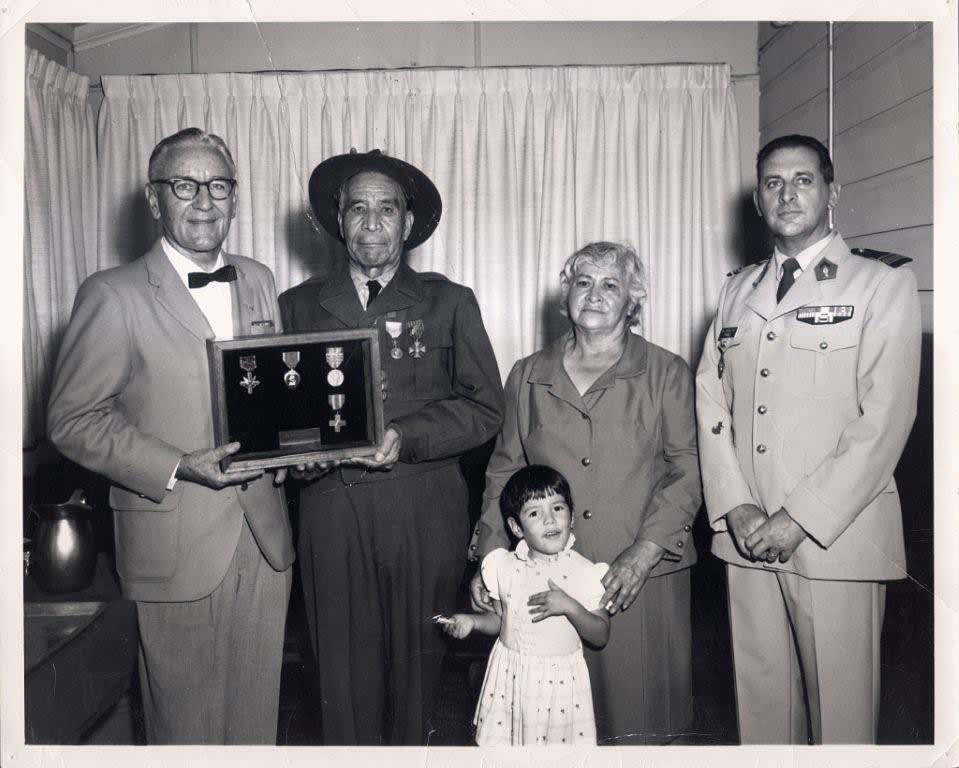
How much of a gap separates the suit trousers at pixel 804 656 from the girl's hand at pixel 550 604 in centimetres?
50

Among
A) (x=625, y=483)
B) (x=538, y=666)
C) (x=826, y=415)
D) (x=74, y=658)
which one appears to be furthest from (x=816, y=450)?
(x=74, y=658)

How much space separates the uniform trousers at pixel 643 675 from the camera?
214 cm

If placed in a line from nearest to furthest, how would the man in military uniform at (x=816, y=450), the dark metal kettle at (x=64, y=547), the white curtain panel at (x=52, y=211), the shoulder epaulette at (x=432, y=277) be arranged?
the man in military uniform at (x=816, y=450)
the shoulder epaulette at (x=432, y=277)
the dark metal kettle at (x=64, y=547)
the white curtain panel at (x=52, y=211)

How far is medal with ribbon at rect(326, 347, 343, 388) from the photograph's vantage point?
1.96 metres

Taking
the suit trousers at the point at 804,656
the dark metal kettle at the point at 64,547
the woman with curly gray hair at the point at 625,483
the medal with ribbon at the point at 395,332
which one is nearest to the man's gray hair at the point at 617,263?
the woman with curly gray hair at the point at 625,483

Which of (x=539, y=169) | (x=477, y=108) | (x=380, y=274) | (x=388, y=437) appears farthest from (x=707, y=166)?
(x=388, y=437)

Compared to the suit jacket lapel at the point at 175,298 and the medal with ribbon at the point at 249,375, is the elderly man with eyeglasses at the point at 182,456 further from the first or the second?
the medal with ribbon at the point at 249,375

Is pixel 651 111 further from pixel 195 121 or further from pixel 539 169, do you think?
pixel 195 121

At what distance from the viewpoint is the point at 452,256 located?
4477 mm

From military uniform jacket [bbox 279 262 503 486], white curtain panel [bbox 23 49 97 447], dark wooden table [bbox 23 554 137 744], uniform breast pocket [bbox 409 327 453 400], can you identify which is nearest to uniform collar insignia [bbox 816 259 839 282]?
military uniform jacket [bbox 279 262 503 486]

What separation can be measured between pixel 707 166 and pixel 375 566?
3.12 metres

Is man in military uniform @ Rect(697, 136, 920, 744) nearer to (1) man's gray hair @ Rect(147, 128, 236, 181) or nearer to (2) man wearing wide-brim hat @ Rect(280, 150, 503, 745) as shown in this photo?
(2) man wearing wide-brim hat @ Rect(280, 150, 503, 745)

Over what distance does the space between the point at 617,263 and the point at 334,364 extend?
81 centimetres

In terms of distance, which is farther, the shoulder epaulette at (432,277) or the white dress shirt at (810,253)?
the shoulder epaulette at (432,277)
